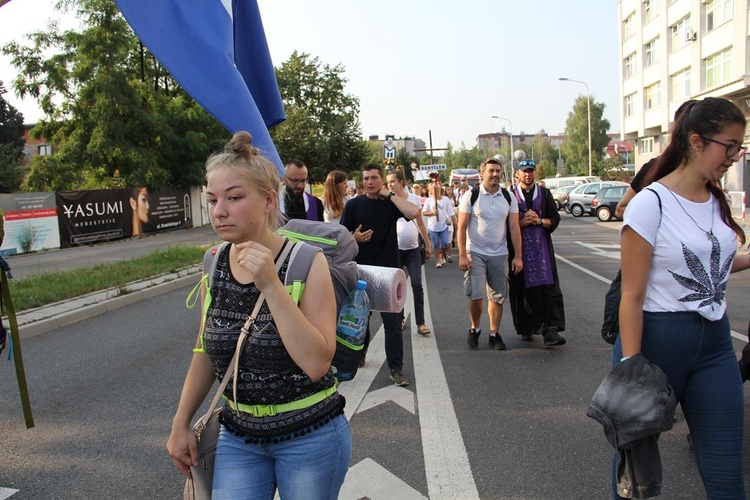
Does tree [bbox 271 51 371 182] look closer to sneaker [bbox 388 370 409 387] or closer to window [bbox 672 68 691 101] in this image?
window [bbox 672 68 691 101]

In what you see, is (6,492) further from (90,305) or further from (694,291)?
(90,305)

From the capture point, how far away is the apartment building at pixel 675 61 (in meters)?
30.5

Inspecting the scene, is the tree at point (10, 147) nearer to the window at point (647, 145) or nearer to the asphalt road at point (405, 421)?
the asphalt road at point (405, 421)

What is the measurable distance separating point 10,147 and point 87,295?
151ft

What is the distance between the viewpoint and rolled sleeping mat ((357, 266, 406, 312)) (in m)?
2.41

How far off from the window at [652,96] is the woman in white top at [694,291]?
4863 cm

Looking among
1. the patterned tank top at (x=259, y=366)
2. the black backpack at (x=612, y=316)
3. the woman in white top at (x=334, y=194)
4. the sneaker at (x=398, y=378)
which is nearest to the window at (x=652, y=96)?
the woman in white top at (x=334, y=194)

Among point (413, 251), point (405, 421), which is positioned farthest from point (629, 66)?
point (405, 421)

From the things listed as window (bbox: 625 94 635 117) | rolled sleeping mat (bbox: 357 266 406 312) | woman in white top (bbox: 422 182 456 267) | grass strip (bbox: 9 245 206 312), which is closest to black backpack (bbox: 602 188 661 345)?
rolled sleeping mat (bbox: 357 266 406 312)

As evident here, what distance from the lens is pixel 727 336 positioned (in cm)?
240

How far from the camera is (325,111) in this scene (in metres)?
51.9

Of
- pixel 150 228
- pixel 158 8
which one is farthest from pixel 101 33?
pixel 158 8

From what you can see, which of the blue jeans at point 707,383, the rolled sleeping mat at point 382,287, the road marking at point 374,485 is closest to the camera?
the blue jeans at point 707,383

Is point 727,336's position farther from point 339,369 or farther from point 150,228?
point 150,228
